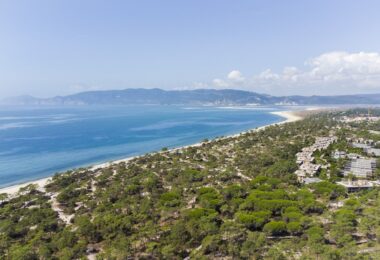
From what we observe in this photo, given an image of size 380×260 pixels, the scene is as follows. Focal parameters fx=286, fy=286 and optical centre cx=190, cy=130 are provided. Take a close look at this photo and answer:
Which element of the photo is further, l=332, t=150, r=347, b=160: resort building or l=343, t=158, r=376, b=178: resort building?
l=332, t=150, r=347, b=160: resort building

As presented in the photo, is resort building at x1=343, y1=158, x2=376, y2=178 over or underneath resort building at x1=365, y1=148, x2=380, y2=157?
underneath

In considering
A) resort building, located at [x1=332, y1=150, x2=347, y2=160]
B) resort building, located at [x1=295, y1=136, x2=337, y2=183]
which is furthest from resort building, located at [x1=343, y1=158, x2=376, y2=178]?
resort building, located at [x1=295, y1=136, x2=337, y2=183]

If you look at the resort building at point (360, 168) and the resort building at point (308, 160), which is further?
the resort building at point (360, 168)

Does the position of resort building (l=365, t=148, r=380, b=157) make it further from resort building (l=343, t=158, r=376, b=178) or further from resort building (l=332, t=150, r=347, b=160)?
resort building (l=343, t=158, r=376, b=178)

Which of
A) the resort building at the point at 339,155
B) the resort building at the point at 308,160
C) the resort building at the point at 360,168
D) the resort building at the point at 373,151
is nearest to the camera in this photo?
the resort building at the point at 308,160

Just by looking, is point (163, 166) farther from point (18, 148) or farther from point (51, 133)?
point (51, 133)

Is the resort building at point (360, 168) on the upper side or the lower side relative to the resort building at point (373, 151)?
lower

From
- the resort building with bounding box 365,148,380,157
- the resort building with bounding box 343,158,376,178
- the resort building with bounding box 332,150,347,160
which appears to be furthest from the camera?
the resort building with bounding box 365,148,380,157

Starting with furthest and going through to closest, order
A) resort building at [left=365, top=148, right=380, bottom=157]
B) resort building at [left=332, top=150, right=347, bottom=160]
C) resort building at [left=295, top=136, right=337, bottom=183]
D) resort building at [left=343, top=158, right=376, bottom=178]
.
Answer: resort building at [left=365, top=148, right=380, bottom=157] < resort building at [left=332, top=150, right=347, bottom=160] < resort building at [left=343, top=158, right=376, bottom=178] < resort building at [left=295, top=136, right=337, bottom=183]

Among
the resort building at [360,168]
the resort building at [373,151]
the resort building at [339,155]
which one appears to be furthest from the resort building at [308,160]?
the resort building at [373,151]

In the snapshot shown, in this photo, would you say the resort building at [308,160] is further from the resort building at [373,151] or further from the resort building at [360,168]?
the resort building at [373,151]

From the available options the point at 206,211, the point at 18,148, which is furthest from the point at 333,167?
the point at 18,148
